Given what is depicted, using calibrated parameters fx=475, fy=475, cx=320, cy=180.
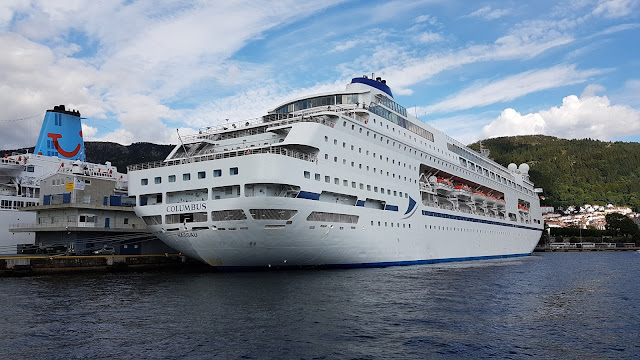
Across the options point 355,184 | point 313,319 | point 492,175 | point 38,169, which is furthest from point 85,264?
point 492,175

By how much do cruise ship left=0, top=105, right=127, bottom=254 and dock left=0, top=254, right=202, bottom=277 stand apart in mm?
6999

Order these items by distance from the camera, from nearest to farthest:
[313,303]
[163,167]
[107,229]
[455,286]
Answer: [313,303]
[455,286]
[163,167]
[107,229]

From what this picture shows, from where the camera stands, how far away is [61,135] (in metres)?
47.8

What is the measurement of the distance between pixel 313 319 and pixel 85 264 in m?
20.3

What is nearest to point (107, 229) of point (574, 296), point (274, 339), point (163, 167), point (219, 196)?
point (163, 167)

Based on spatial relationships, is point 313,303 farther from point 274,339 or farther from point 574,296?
point 574,296

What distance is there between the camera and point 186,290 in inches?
830

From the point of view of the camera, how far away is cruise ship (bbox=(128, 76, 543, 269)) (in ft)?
79.6

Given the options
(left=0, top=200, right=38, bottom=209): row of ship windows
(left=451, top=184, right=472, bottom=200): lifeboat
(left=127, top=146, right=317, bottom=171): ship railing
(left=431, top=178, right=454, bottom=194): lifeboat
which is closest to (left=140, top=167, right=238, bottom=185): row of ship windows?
(left=127, top=146, right=317, bottom=171): ship railing

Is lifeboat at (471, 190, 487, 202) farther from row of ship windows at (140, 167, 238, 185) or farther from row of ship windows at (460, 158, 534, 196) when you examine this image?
row of ship windows at (140, 167, 238, 185)

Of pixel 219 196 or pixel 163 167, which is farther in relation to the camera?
pixel 163 167

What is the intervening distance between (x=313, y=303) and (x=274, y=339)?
4832 millimetres

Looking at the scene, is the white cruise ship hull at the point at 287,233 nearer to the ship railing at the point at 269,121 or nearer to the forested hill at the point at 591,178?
the ship railing at the point at 269,121

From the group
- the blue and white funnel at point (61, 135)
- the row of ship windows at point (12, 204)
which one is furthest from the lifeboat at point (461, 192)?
the blue and white funnel at point (61, 135)
